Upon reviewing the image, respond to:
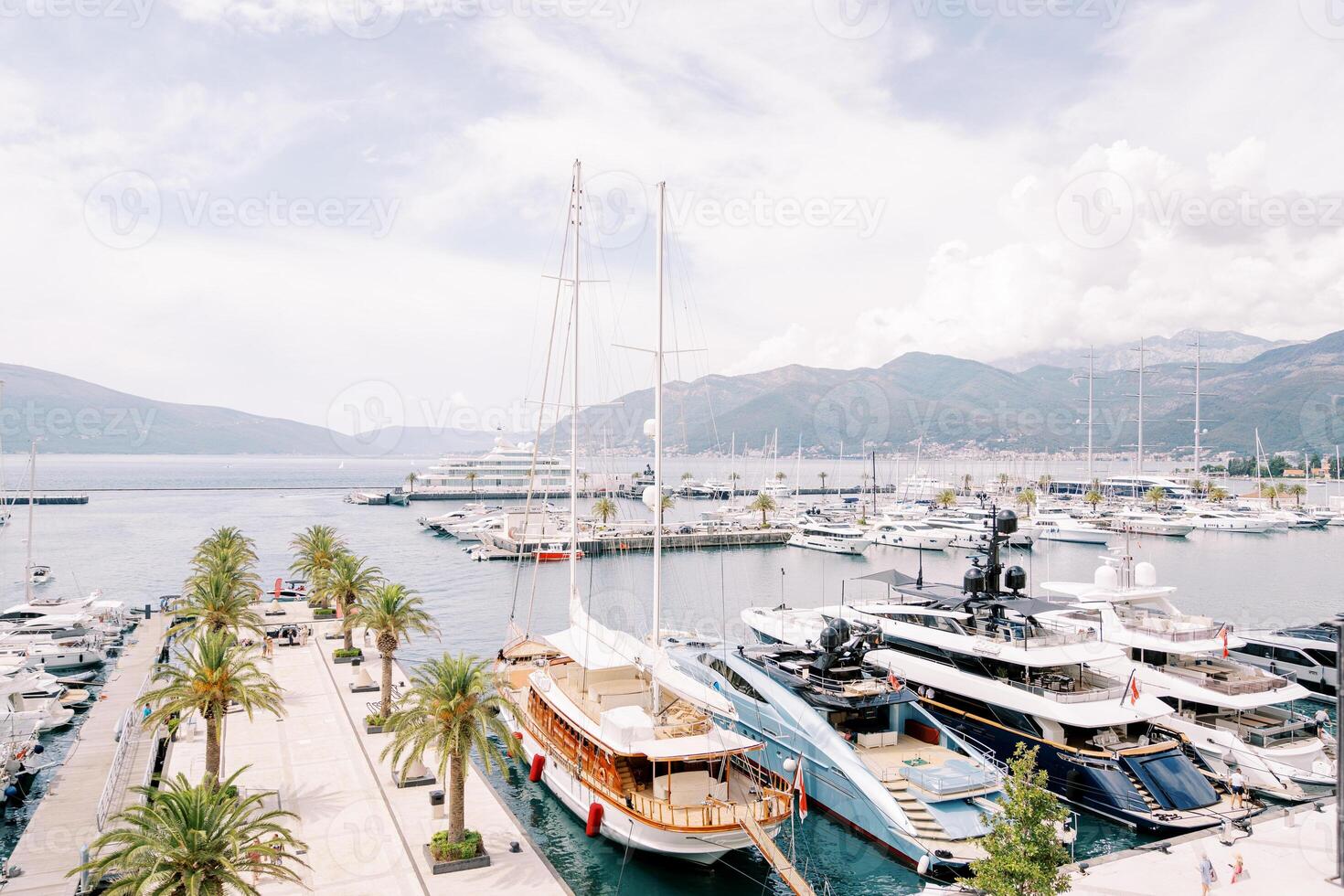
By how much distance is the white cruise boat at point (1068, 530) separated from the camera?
96812 millimetres

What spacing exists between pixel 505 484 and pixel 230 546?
354 feet

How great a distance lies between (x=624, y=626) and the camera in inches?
2104

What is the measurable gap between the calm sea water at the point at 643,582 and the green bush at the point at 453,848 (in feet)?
9.49

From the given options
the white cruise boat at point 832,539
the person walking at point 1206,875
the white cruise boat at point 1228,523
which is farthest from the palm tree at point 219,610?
the white cruise boat at point 1228,523

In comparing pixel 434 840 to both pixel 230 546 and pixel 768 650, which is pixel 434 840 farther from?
pixel 230 546

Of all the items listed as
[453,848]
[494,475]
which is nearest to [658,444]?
[453,848]

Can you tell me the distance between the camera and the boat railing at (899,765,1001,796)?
69.2 feet

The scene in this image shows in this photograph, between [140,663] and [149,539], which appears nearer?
[140,663]

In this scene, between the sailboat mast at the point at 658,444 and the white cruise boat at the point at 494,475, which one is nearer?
the sailboat mast at the point at 658,444

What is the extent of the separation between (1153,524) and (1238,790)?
92116 mm

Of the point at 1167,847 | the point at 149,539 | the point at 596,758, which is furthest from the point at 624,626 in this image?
the point at 149,539

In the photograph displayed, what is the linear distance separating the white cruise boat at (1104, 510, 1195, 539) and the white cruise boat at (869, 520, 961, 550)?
928 inches

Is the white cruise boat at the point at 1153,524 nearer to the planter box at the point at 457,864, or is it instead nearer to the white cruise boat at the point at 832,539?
the white cruise boat at the point at 832,539

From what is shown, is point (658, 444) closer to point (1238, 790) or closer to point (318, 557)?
point (1238, 790)
